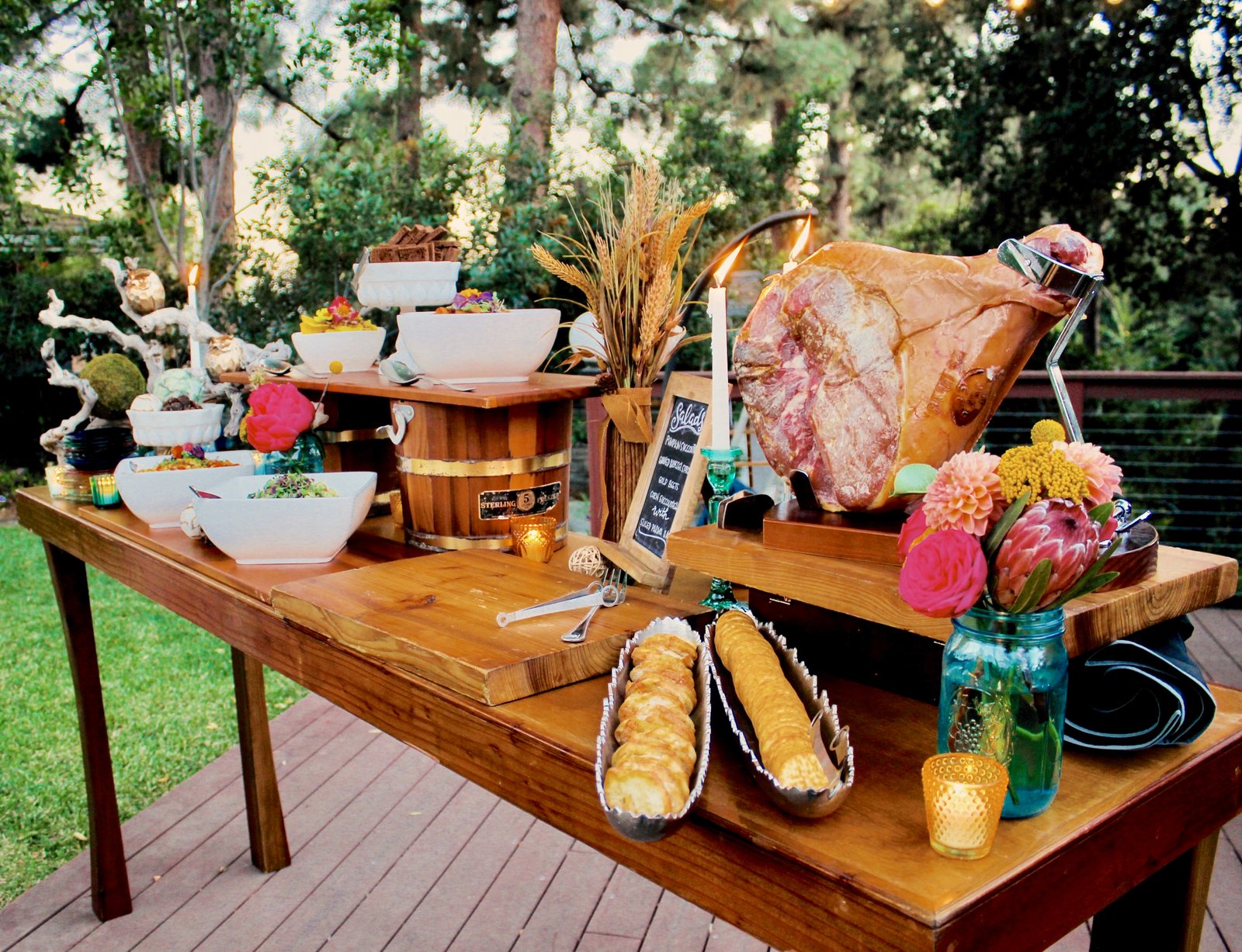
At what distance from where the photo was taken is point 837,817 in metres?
0.87

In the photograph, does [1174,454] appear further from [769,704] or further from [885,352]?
[769,704]

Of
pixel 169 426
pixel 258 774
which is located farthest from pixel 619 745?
pixel 258 774

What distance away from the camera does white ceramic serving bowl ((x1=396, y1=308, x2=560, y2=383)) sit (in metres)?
1.69

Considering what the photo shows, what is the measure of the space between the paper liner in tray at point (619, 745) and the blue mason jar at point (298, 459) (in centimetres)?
98

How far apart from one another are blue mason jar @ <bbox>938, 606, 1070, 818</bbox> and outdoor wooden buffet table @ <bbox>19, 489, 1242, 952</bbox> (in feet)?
0.11

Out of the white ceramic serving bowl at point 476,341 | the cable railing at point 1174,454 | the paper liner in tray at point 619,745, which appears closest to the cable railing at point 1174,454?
the cable railing at point 1174,454

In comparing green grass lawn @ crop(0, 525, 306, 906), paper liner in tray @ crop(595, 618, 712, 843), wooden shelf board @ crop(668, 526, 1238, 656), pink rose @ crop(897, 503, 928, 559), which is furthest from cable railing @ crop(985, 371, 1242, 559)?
pink rose @ crop(897, 503, 928, 559)

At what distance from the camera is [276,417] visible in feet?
5.93

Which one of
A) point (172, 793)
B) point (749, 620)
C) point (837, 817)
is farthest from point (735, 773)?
point (172, 793)

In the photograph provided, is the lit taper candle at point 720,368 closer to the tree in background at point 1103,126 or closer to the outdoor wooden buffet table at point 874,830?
the outdoor wooden buffet table at point 874,830

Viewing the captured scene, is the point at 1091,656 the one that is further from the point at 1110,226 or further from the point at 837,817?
the point at 1110,226

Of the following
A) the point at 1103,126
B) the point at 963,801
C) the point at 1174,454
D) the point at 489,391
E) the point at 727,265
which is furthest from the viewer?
the point at 1103,126

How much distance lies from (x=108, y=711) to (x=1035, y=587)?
4.09 m

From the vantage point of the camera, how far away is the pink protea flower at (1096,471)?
840 mm
